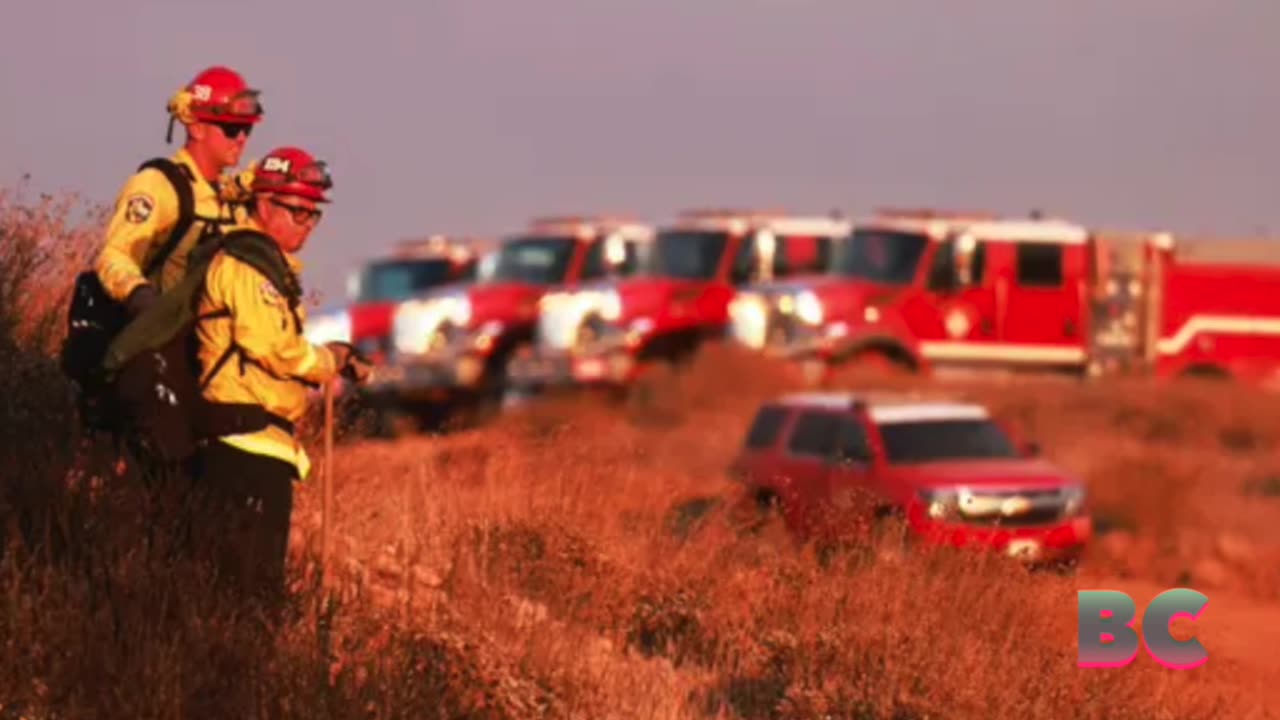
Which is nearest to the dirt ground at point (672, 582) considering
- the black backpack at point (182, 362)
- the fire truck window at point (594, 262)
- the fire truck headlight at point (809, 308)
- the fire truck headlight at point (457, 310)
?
the black backpack at point (182, 362)

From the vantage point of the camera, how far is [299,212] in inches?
345

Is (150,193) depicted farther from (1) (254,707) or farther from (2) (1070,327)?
(2) (1070,327)

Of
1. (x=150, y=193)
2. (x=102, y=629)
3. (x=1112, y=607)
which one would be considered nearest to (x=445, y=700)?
(x=102, y=629)

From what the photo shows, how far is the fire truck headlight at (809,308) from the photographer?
30.6 metres

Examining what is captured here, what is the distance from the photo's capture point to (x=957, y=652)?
399 inches

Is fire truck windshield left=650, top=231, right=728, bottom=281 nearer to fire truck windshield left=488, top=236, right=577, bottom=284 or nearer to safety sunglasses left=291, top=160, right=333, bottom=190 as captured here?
fire truck windshield left=488, top=236, right=577, bottom=284

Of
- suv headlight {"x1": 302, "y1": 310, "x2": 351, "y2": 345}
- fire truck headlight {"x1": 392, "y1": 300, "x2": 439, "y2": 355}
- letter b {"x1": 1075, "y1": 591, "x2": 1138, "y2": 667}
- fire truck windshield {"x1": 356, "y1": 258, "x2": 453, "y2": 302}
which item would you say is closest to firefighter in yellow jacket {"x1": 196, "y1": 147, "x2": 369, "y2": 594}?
letter b {"x1": 1075, "y1": 591, "x2": 1138, "y2": 667}

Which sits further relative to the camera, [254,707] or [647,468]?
[647,468]

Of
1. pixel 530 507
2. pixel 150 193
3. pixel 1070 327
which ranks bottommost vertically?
pixel 1070 327

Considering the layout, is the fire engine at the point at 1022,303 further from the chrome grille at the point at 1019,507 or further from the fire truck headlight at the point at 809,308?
the chrome grille at the point at 1019,507

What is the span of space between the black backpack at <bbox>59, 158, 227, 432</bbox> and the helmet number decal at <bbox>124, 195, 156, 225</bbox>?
11 centimetres

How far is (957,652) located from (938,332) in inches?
851

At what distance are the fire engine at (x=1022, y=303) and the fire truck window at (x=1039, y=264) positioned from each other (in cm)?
2

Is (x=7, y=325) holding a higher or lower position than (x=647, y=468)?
higher
